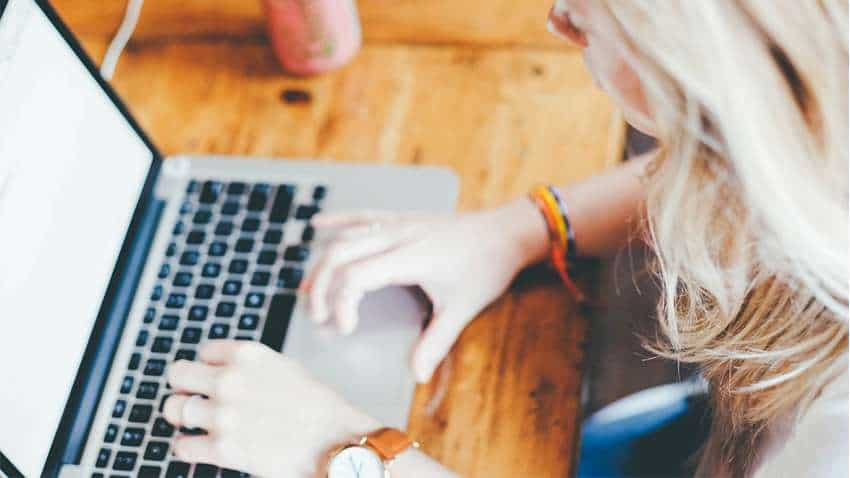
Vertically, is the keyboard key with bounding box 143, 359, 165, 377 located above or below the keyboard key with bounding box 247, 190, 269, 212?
below

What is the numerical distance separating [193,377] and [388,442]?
0.60ft

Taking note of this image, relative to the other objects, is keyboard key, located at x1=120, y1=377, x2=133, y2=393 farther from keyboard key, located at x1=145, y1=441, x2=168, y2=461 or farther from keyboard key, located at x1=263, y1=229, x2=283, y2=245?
keyboard key, located at x1=263, y1=229, x2=283, y2=245

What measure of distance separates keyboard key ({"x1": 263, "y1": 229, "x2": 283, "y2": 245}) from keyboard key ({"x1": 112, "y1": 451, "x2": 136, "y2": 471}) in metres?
0.23

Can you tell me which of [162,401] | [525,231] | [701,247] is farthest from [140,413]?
[701,247]

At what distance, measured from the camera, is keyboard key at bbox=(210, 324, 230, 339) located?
750 mm

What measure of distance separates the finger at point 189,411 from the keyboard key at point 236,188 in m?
0.23

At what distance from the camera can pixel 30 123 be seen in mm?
659

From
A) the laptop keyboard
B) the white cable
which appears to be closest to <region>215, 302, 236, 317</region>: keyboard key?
the laptop keyboard

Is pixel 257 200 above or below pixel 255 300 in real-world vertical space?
above

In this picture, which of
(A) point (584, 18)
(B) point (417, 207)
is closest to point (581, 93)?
(B) point (417, 207)

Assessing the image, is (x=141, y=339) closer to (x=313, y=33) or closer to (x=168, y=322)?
(x=168, y=322)

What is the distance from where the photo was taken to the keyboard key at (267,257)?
0.79m

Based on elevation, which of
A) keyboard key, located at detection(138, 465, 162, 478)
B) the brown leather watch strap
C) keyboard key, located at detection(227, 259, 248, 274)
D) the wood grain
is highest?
the wood grain

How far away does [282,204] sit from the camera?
82 cm
